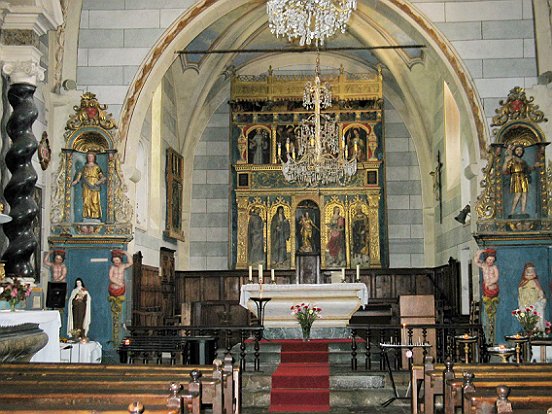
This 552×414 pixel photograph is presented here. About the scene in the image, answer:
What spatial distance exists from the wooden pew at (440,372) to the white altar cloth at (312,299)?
7321mm

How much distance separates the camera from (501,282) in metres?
14.4

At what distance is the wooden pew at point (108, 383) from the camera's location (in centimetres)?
542

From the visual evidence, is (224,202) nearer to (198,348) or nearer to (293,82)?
(293,82)

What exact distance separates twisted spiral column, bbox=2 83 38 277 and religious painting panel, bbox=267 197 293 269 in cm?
1039

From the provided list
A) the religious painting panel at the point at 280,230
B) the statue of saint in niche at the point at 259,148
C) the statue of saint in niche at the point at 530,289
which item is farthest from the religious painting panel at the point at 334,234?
the statue of saint in niche at the point at 530,289

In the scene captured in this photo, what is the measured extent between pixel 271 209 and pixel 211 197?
6.65ft

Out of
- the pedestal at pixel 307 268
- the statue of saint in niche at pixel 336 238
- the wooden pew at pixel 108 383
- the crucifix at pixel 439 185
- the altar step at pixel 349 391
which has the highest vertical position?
the crucifix at pixel 439 185

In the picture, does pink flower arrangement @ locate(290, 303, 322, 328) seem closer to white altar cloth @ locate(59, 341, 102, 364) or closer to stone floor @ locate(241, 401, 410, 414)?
stone floor @ locate(241, 401, 410, 414)

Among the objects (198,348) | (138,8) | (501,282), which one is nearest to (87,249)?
(198,348)

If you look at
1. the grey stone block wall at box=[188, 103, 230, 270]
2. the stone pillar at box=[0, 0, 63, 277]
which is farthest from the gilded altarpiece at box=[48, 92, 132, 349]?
the grey stone block wall at box=[188, 103, 230, 270]

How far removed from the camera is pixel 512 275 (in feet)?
47.3

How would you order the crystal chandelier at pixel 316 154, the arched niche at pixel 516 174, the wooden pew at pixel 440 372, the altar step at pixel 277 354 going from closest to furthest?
the wooden pew at pixel 440 372 < the altar step at pixel 277 354 < the arched niche at pixel 516 174 < the crystal chandelier at pixel 316 154

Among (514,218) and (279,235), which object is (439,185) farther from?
(514,218)

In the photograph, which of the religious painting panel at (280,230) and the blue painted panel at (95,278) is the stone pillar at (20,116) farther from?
the religious painting panel at (280,230)
